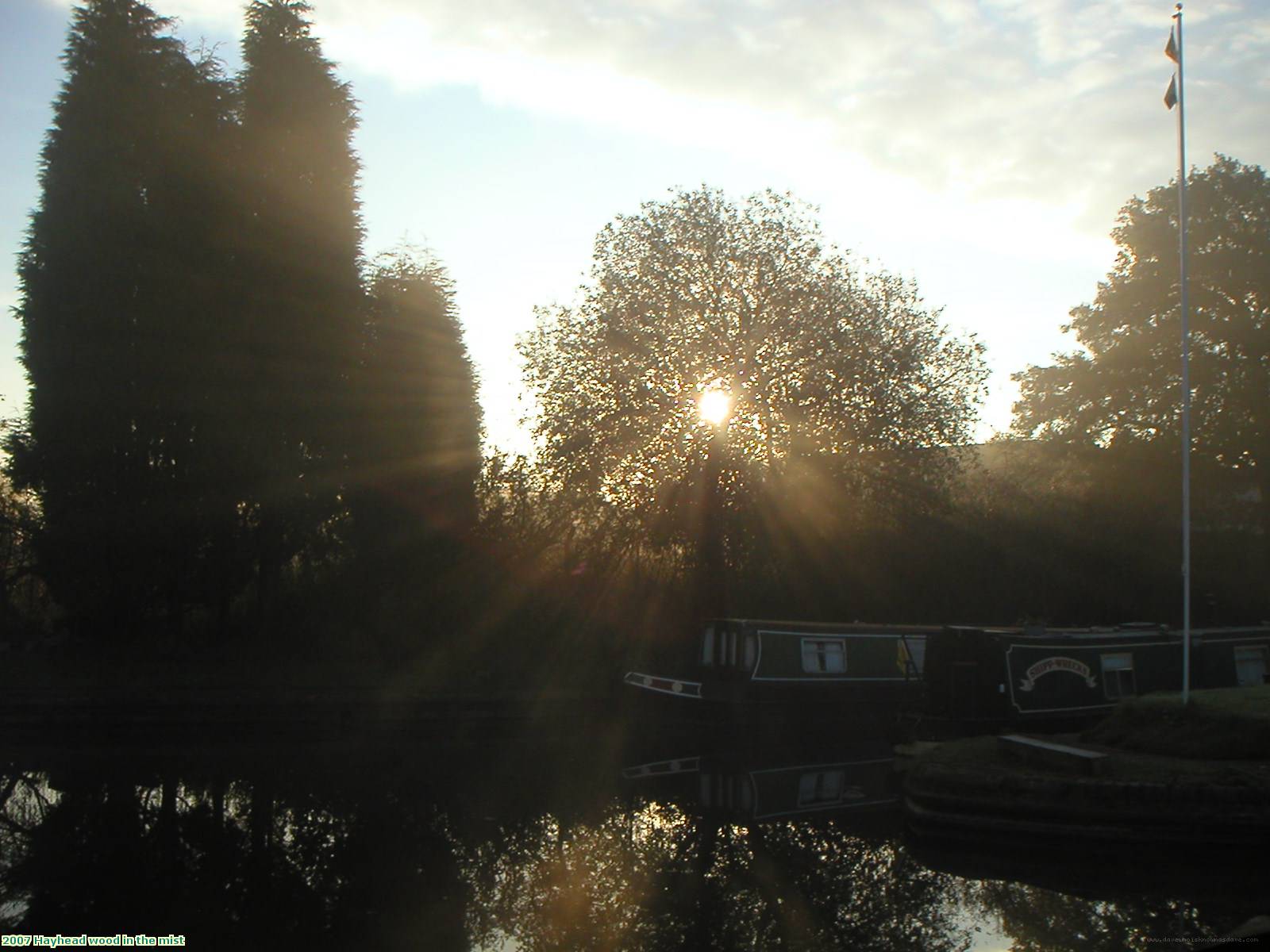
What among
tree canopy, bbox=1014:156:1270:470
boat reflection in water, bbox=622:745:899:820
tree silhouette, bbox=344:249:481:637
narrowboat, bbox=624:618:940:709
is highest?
tree canopy, bbox=1014:156:1270:470

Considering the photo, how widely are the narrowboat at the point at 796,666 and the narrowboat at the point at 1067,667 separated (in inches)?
88.8

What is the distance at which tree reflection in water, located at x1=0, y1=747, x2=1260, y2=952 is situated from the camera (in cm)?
812

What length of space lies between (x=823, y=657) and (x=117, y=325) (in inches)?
599

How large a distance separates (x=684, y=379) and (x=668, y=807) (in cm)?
1327

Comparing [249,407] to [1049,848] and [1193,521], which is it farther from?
[1193,521]

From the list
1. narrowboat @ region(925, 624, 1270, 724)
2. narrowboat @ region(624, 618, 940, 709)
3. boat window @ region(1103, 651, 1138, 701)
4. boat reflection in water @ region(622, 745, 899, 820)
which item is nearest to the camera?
boat reflection in water @ region(622, 745, 899, 820)

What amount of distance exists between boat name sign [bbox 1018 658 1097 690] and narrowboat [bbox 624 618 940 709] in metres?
2.22

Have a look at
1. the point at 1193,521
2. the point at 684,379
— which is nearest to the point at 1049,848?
the point at 684,379

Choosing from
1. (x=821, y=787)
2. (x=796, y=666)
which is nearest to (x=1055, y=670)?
(x=796, y=666)

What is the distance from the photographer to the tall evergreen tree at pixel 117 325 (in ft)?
68.5

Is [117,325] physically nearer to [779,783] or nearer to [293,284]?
[293,284]

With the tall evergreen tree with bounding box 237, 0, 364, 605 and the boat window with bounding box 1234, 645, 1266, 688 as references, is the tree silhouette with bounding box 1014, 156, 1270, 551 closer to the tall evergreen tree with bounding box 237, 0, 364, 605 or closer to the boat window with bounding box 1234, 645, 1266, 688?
the boat window with bounding box 1234, 645, 1266, 688

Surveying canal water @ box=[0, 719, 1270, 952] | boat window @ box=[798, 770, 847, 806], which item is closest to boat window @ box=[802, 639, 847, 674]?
canal water @ box=[0, 719, 1270, 952]

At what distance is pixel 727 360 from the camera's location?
985 inches
